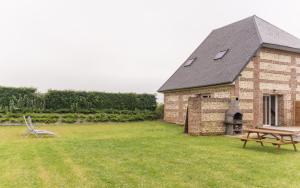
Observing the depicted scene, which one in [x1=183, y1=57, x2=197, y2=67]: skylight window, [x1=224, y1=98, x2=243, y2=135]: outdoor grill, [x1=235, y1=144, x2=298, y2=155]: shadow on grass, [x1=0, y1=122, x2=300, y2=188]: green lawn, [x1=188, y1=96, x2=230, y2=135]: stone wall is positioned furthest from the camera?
[x1=183, y1=57, x2=197, y2=67]: skylight window

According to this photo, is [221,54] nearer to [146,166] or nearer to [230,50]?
[230,50]

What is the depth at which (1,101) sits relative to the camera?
77.4 feet

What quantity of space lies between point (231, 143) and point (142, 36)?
44.1 feet

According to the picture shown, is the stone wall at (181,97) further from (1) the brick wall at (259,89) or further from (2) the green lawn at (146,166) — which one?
(2) the green lawn at (146,166)

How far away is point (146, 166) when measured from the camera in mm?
8016

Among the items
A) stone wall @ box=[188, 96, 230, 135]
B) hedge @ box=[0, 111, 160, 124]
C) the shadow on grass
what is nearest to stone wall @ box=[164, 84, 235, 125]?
stone wall @ box=[188, 96, 230, 135]

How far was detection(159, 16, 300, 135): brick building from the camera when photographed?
16.3 meters

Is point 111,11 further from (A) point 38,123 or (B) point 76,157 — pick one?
(B) point 76,157

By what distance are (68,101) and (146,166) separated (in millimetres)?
18751

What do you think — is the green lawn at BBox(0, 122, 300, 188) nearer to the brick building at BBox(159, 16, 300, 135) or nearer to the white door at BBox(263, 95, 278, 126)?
the brick building at BBox(159, 16, 300, 135)

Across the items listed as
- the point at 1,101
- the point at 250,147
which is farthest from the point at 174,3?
the point at 1,101

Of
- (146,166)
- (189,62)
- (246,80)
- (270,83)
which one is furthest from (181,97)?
(146,166)

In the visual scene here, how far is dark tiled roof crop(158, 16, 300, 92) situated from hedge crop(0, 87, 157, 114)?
3.72 m

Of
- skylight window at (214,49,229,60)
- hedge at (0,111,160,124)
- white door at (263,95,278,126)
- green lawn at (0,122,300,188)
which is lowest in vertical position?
green lawn at (0,122,300,188)
